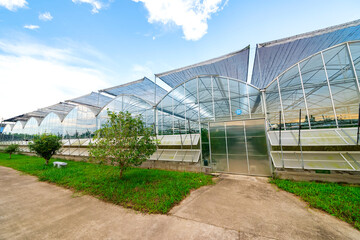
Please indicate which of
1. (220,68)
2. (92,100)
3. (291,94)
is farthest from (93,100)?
(291,94)

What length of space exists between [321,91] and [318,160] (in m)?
5.00

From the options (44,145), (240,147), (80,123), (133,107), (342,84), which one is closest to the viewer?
(342,84)

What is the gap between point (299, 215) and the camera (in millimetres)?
4305

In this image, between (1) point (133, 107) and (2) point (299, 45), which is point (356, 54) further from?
(1) point (133, 107)

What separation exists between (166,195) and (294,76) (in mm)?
12363

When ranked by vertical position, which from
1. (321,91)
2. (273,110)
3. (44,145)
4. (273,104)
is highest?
(321,91)

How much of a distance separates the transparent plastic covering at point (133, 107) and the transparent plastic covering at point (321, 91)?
1197 centimetres

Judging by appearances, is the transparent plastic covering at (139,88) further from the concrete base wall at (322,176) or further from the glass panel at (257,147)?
the concrete base wall at (322,176)

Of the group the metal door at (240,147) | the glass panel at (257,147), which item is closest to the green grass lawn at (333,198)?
the glass panel at (257,147)

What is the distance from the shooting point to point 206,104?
12148mm

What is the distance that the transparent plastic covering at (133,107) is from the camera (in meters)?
15.3

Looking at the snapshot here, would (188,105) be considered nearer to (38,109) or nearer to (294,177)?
(294,177)

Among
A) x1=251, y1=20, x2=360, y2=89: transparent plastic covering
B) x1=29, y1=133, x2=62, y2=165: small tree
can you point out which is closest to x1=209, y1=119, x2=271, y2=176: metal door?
x1=251, y1=20, x2=360, y2=89: transparent plastic covering

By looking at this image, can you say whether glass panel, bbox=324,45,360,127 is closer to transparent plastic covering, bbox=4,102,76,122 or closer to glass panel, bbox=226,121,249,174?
glass panel, bbox=226,121,249,174
